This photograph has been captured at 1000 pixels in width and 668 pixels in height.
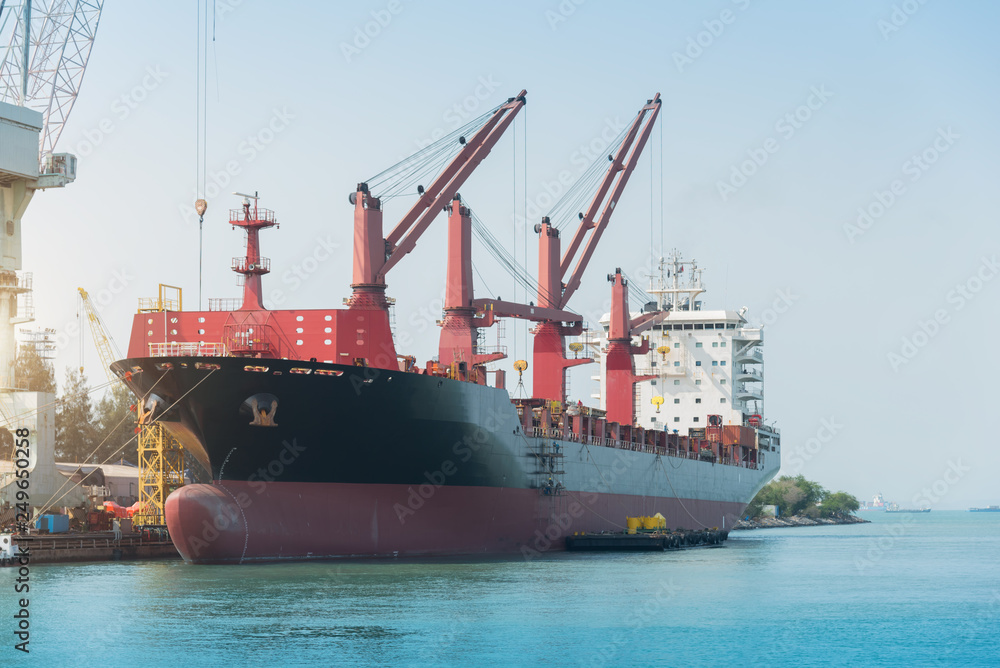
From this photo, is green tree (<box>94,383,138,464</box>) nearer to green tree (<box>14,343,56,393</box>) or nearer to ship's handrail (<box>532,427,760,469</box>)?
green tree (<box>14,343,56,393</box>)

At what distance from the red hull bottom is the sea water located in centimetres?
59

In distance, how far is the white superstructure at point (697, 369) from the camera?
189 ft

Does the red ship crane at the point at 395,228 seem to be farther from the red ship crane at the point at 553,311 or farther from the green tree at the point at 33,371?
the green tree at the point at 33,371

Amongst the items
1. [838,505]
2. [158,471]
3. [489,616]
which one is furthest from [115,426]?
[838,505]

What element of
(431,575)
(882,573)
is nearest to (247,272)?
(431,575)

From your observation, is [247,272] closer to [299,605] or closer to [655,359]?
[299,605]

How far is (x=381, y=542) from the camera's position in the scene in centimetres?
3006

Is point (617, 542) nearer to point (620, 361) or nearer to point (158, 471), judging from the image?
point (620, 361)

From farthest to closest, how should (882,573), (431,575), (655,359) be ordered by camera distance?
(655,359) < (882,573) < (431,575)

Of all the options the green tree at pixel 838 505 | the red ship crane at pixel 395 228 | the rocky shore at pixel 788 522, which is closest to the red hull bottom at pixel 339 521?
the red ship crane at pixel 395 228

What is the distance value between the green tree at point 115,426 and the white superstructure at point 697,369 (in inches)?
968

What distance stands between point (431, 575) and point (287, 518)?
13.1 feet

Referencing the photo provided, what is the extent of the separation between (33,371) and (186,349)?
851 inches

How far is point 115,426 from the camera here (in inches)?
2522
